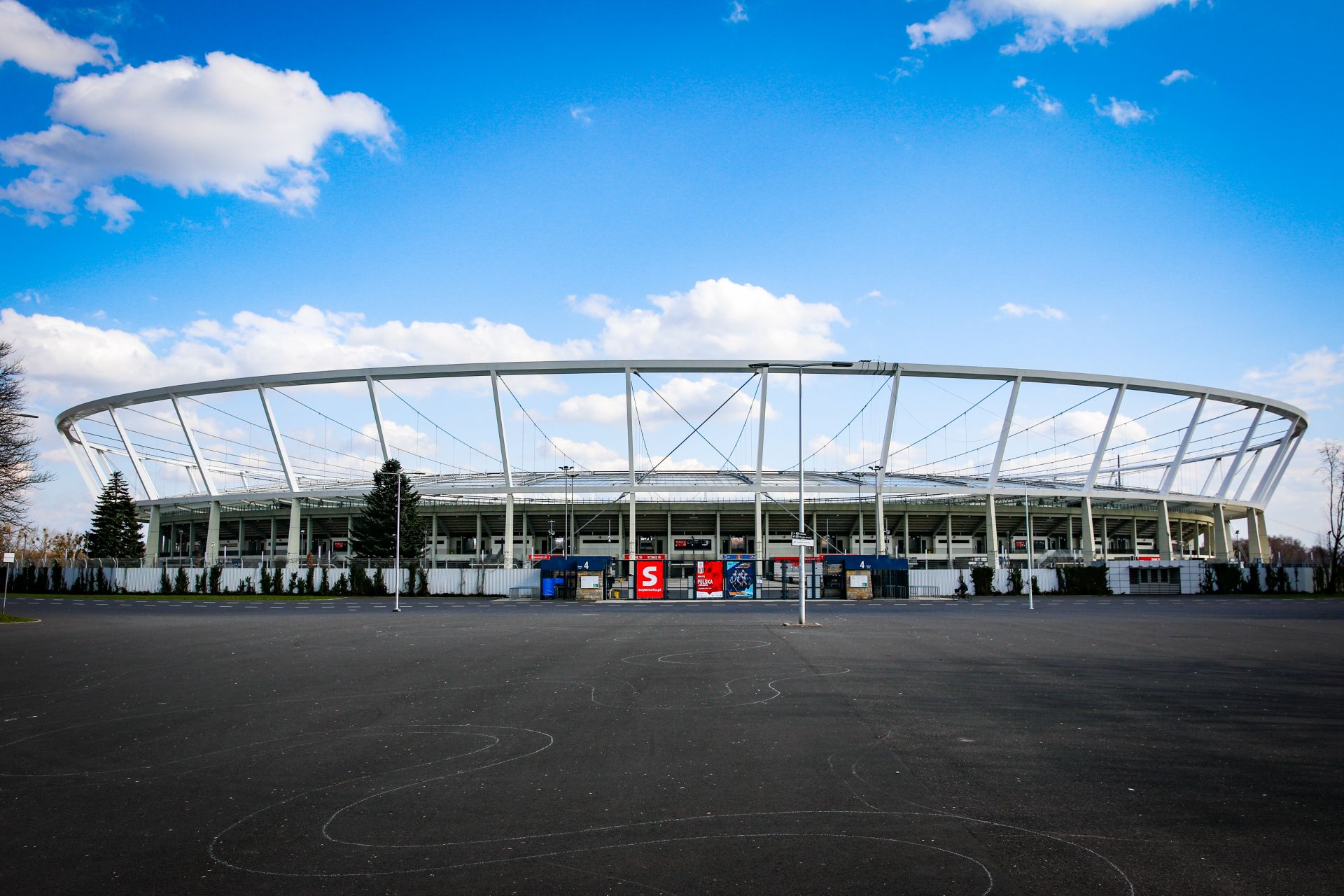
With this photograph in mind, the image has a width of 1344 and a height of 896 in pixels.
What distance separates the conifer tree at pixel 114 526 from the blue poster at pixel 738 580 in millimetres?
61632

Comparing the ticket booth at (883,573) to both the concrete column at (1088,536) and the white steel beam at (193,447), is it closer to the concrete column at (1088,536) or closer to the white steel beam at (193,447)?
the concrete column at (1088,536)

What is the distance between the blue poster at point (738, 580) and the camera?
52062mm

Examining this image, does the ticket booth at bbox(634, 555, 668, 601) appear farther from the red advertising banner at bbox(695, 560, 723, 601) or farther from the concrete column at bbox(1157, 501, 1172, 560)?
the concrete column at bbox(1157, 501, 1172, 560)

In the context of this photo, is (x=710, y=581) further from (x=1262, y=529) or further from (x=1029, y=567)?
(x=1262, y=529)

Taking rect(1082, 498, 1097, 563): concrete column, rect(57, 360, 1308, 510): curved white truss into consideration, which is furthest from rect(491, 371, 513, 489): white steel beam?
rect(1082, 498, 1097, 563): concrete column

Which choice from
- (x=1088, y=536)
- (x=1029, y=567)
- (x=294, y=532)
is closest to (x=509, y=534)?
A: (x=294, y=532)

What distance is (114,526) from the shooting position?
7944 cm

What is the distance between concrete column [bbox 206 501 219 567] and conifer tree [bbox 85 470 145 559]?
529 inches

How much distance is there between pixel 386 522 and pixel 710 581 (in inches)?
1055

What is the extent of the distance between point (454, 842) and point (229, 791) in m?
2.81

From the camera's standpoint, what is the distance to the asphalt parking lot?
5516 millimetres

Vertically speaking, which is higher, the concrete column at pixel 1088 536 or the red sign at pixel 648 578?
the concrete column at pixel 1088 536

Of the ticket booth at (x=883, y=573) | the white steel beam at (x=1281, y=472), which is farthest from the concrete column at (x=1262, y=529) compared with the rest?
the ticket booth at (x=883, y=573)

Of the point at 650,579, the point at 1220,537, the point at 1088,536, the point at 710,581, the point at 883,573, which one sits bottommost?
the point at 710,581
